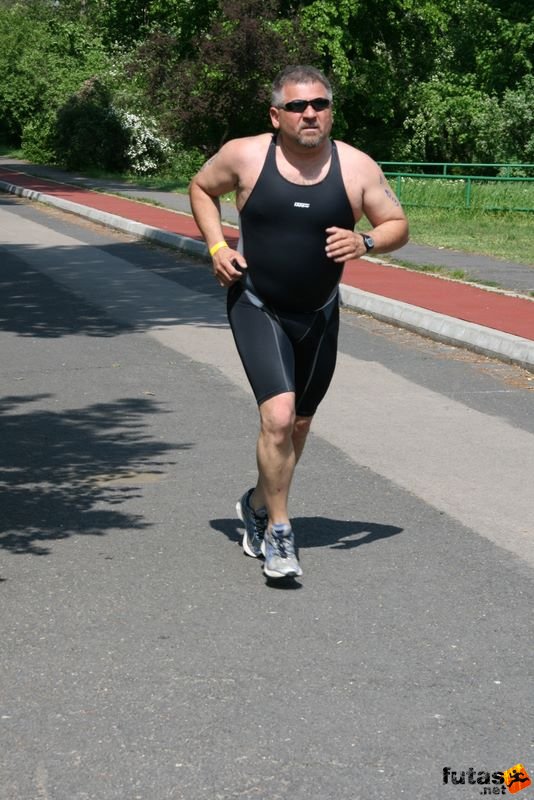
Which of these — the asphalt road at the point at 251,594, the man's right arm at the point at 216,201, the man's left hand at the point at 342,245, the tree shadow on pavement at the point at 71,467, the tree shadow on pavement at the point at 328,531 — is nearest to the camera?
the asphalt road at the point at 251,594

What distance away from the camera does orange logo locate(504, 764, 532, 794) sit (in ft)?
12.0

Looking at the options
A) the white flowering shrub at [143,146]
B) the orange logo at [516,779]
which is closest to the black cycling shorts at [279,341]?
the orange logo at [516,779]

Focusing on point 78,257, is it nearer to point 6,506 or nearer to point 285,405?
point 6,506

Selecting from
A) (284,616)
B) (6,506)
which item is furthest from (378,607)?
(6,506)

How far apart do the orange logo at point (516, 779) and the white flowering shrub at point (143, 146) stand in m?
39.8

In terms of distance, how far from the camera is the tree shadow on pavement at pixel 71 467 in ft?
20.5

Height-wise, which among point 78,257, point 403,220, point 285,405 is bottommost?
point 78,257

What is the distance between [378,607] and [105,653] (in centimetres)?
107

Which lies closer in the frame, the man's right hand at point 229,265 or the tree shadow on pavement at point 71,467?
the man's right hand at point 229,265

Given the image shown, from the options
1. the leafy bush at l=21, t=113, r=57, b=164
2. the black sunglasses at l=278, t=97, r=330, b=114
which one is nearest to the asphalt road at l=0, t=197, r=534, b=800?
the black sunglasses at l=278, t=97, r=330, b=114

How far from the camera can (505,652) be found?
4648mm

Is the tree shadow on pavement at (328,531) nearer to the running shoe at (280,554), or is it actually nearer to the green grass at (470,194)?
the running shoe at (280,554)

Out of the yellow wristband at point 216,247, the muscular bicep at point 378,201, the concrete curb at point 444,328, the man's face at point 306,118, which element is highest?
the man's face at point 306,118

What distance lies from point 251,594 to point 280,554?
0.21 metres
